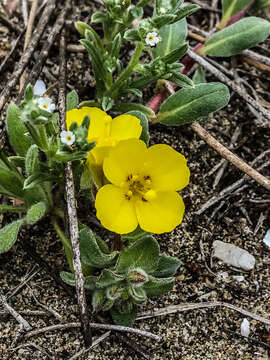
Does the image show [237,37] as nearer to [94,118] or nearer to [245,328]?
[94,118]

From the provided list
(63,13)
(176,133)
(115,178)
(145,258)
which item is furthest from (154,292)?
(63,13)

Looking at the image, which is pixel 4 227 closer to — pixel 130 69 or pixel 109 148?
pixel 109 148

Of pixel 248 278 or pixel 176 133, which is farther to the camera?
pixel 176 133

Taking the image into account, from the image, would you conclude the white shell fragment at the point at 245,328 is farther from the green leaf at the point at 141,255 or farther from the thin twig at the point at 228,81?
the thin twig at the point at 228,81

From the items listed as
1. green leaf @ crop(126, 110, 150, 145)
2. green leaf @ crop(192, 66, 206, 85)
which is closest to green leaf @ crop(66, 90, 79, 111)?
green leaf @ crop(126, 110, 150, 145)

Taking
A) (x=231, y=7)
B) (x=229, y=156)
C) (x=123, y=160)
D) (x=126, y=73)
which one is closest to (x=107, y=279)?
(x=123, y=160)

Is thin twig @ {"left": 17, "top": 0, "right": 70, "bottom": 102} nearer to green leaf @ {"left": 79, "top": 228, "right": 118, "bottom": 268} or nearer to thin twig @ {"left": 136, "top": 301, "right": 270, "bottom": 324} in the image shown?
green leaf @ {"left": 79, "top": 228, "right": 118, "bottom": 268}

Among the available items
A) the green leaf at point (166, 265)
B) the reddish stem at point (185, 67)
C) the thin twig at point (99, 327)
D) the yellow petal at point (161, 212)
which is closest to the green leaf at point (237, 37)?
the reddish stem at point (185, 67)
